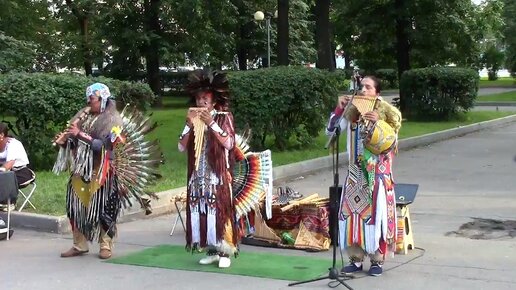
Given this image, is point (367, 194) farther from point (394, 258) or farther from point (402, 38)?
point (402, 38)

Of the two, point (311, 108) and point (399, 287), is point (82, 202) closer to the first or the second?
point (399, 287)

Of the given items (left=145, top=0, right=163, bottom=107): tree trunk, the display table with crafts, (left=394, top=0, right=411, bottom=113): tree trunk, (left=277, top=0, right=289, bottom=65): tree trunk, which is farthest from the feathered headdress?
(left=145, top=0, right=163, bottom=107): tree trunk

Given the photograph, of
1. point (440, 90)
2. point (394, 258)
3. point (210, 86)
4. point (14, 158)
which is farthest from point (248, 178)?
point (440, 90)

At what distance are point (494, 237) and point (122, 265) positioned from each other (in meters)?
4.18

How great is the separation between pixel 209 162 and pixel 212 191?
0.27 metres

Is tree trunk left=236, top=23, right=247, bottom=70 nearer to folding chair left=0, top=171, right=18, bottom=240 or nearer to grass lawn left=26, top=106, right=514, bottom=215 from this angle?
grass lawn left=26, top=106, right=514, bottom=215

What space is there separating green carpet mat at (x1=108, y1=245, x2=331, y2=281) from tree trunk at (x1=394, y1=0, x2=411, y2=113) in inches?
717

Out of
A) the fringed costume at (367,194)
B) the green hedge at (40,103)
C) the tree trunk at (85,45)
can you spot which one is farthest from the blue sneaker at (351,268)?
the tree trunk at (85,45)

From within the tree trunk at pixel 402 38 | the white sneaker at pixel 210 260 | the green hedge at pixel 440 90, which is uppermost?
the tree trunk at pixel 402 38

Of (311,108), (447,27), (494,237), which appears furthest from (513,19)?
(494,237)

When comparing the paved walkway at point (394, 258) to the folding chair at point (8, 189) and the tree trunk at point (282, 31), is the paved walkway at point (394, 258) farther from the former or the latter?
the tree trunk at point (282, 31)

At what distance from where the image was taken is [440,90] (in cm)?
2389

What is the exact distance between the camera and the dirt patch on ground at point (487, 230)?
342 inches

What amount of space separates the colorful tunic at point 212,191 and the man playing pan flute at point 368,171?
1.04 meters
